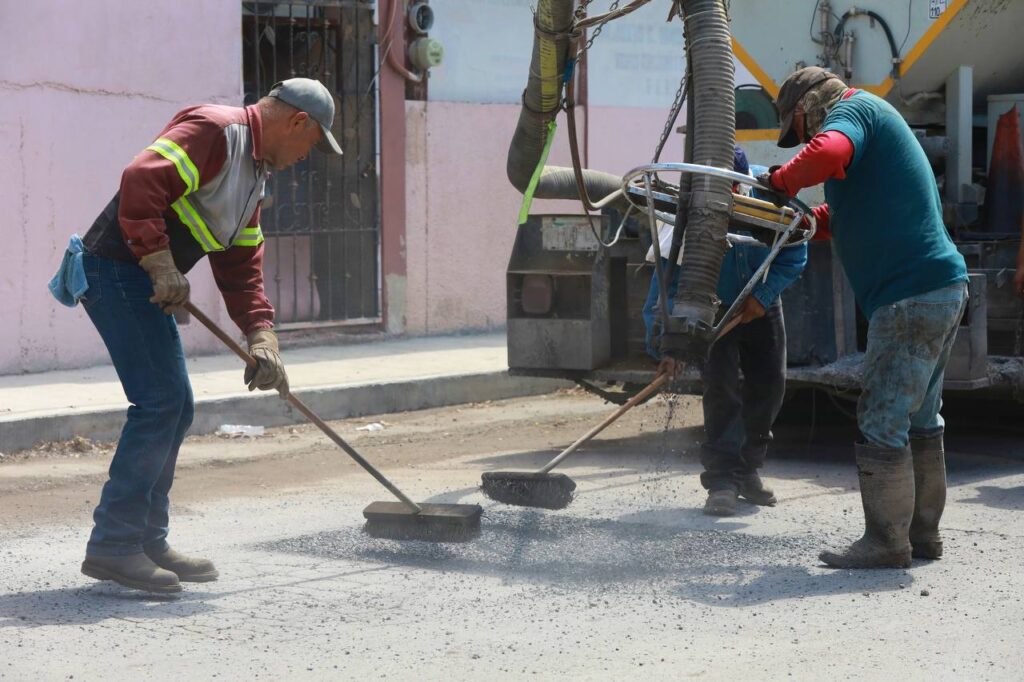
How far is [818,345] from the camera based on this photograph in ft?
24.2

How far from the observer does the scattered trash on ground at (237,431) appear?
8.60 meters

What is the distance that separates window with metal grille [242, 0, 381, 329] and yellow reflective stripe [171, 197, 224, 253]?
19.5ft

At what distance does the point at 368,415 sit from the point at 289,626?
16.3 feet

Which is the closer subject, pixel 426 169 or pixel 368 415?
pixel 368 415

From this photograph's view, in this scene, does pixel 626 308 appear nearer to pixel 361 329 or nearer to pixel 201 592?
pixel 201 592

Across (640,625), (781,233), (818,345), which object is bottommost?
(640,625)

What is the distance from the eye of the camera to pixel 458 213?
12.3 meters

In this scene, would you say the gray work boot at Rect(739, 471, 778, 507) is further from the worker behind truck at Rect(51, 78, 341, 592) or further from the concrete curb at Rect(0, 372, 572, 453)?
the concrete curb at Rect(0, 372, 572, 453)

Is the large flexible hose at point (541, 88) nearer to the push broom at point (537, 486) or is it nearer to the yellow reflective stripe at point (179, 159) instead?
the push broom at point (537, 486)

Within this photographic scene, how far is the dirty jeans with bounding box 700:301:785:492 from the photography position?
254 inches

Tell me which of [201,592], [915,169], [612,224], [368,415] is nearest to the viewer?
[201,592]

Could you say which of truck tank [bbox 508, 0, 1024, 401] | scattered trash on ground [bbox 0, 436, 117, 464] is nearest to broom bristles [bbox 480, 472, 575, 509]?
truck tank [bbox 508, 0, 1024, 401]

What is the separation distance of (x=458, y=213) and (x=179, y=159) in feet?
Result: 24.8

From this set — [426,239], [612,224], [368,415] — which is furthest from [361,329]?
[612,224]
